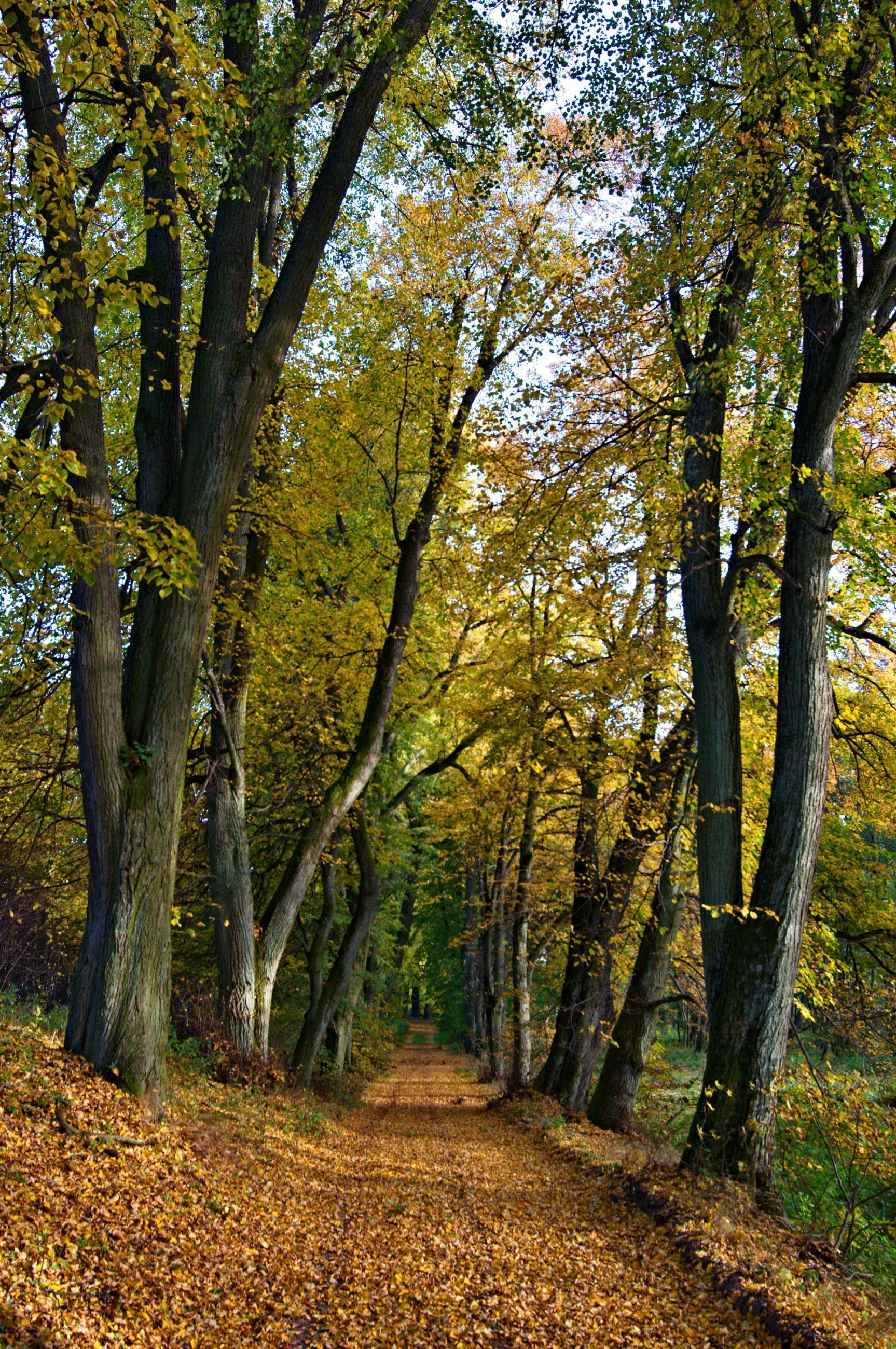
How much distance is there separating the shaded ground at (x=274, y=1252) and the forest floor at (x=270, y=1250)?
0.01 m

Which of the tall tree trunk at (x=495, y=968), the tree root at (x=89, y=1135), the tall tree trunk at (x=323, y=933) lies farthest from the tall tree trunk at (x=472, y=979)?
the tree root at (x=89, y=1135)

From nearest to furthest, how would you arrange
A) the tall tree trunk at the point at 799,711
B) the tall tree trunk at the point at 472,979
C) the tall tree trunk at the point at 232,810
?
the tall tree trunk at the point at 799,711 → the tall tree trunk at the point at 232,810 → the tall tree trunk at the point at 472,979

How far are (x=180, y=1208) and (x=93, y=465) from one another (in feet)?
15.7

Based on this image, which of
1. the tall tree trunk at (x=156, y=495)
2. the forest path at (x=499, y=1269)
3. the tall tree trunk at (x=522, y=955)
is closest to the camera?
the forest path at (x=499, y=1269)

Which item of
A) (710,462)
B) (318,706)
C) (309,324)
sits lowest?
(318,706)

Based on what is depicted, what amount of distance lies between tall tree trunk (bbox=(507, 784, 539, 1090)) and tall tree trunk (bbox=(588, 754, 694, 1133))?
2989 mm

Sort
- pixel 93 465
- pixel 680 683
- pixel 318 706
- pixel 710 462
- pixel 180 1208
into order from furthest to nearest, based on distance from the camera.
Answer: pixel 318 706 → pixel 680 683 → pixel 710 462 → pixel 93 465 → pixel 180 1208

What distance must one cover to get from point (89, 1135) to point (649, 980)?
24.7 feet

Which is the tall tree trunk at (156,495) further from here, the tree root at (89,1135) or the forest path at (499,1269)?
the forest path at (499,1269)

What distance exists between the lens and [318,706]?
12844 mm

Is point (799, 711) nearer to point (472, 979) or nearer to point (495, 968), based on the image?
point (495, 968)

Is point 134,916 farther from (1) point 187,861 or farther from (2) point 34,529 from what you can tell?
(1) point 187,861

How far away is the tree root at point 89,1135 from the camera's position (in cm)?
485

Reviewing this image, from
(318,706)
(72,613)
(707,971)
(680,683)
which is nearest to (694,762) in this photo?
(680,683)
